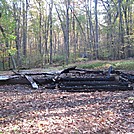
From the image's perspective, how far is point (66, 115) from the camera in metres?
5.25

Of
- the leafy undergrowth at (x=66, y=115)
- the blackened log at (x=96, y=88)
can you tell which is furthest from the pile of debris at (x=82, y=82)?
the leafy undergrowth at (x=66, y=115)

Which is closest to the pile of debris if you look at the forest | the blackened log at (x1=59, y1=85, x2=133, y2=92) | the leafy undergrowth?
the blackened log at (x1=59, y1=85, x2=133, y2=92)

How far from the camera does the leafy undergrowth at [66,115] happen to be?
428cm

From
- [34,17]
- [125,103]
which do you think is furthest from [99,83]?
[34,17]

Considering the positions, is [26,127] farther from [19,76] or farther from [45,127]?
[19,76]

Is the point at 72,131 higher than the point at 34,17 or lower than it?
lower

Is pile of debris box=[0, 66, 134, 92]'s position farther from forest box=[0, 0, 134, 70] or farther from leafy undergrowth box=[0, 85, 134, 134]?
forest box=[0, 0, 134, 70]

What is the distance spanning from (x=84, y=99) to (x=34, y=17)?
32.2 meters

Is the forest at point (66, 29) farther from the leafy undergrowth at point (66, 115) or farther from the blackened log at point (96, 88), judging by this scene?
the leafy undergrowth at point (66, 115)

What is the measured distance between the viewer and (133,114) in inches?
207

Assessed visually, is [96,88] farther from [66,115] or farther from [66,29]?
[66,29]

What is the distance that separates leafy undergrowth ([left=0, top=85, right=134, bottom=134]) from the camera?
4.28 metres

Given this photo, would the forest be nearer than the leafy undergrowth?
No

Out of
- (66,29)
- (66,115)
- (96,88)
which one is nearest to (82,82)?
(96,88)
